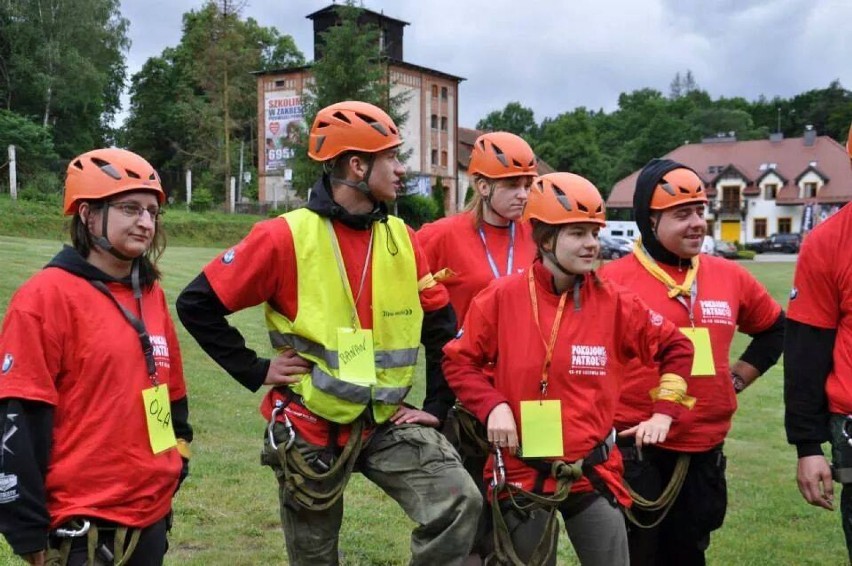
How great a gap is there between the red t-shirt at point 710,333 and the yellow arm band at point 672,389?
377 mm

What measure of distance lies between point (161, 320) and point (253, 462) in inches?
183

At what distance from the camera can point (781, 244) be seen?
64375mm

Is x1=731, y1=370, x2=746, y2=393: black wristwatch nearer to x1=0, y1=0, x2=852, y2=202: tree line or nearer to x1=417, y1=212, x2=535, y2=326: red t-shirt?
x1=417, y1=212, x2=535, y2=326: red t-shirt

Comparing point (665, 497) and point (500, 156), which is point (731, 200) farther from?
point (665, 497)

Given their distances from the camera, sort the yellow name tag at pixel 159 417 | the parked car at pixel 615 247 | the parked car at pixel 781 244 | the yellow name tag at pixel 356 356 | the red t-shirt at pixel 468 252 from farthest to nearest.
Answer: the parked car at pixel 781 244 → the parked car at pixel 615 247 → the red t-shirt at pixel 468 252 → the yellow name tag at pixel 356 356 → the yellow name tag at pixel 159 417

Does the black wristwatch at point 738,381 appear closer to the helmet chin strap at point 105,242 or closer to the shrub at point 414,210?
the helmet chin strap at point 105,242

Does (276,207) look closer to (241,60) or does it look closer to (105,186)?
(241,60)

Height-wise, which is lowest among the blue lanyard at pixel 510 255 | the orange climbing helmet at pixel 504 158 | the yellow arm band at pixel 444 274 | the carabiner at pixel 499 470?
the carabiner at pixel 499 470

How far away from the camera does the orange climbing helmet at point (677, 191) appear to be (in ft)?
16.1

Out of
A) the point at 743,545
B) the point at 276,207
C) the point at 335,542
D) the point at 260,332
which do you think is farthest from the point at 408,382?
the point at 276,207

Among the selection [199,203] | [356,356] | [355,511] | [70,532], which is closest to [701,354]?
[356,356]

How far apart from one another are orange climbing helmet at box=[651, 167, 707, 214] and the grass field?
2774 mm

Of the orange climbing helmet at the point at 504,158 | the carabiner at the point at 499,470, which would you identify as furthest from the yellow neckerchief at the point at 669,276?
the carabiner at the point at 499,470

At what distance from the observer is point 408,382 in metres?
4.34
